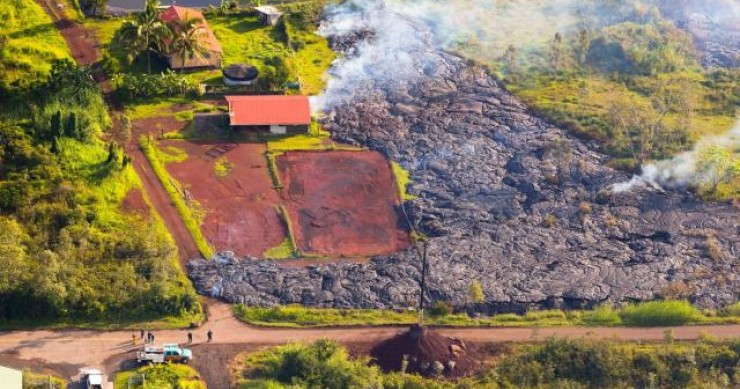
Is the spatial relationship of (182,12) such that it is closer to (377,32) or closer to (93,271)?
(377,32)

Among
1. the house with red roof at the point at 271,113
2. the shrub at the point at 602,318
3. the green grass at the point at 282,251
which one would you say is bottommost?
the shrub at the point at 602,318

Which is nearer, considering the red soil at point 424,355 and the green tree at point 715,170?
the red soil at point 424,355

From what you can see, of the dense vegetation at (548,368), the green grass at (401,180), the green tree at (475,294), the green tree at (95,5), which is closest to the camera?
the dense vegetation at (548,368)

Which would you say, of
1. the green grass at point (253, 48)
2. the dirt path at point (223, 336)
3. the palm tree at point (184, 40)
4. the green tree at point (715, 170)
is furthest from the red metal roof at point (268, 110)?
the green tree at point (715, 170)

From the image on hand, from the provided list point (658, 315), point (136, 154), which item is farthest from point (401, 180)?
point (658, 315)

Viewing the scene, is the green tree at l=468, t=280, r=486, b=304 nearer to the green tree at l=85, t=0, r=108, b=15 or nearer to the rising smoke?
the rising smoke


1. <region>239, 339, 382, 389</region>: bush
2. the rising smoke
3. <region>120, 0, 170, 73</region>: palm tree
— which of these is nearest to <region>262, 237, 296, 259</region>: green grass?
<region>239, 339, 382, 389</region>: bush

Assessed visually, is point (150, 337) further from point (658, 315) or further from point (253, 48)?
point (253, 48)

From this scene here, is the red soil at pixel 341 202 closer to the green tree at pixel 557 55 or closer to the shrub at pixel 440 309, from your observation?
the shrub at pixel 440 309
